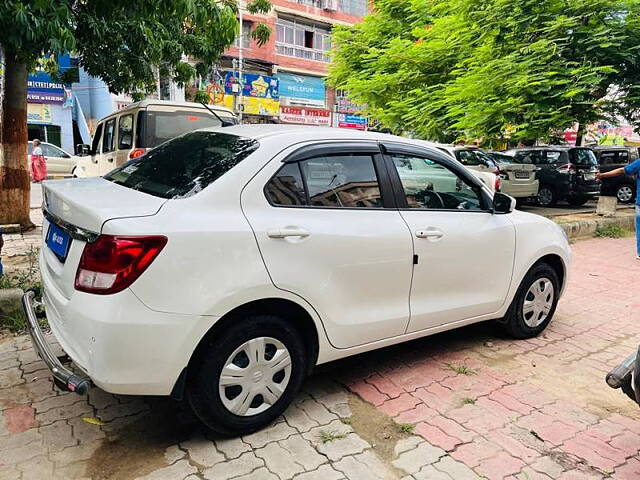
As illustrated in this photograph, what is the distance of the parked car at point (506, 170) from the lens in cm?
1180

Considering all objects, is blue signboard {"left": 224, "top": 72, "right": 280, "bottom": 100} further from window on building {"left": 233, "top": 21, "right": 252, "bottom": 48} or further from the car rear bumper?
the car rear bumper

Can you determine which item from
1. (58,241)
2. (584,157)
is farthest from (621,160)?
(58,241)

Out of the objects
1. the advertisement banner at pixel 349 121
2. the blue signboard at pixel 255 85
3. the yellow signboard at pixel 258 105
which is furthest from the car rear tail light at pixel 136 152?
the advertisement banner at pixel 349 121

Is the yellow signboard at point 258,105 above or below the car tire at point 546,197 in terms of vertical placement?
above

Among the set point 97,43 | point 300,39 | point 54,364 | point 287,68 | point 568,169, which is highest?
point 300,39

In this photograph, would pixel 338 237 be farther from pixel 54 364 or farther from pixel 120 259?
pixel 54 364

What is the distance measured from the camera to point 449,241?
10.9 feet

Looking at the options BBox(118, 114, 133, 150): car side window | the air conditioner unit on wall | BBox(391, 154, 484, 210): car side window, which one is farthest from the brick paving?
the air conditioner unit on wall

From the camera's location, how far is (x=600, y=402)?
3.19 metres

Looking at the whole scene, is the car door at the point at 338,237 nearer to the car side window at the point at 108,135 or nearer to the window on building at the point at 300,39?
the car side window at the point at 108,135

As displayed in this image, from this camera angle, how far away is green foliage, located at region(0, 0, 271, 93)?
12.3ft

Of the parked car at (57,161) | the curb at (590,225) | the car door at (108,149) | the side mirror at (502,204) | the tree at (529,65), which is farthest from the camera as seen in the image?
the parked car at (57,161)

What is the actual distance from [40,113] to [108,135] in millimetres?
15678

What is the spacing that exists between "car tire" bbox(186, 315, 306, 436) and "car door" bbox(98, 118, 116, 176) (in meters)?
6.37
